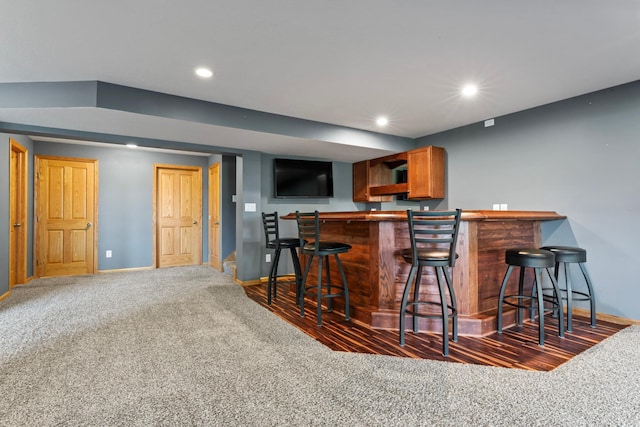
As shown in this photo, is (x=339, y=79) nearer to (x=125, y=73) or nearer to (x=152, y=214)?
(x=125, y=73)

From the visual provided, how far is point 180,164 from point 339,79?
170 inches

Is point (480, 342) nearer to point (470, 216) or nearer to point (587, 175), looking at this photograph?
point (470, 216)

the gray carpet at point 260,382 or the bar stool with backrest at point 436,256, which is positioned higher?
the bar stool with backrest at point 436,256

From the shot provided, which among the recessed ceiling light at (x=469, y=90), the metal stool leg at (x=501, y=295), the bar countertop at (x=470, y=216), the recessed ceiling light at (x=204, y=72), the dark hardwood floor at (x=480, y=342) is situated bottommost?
the dark hardwood floor at (x=480, y=342)

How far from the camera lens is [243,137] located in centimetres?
392

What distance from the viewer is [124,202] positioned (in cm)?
566

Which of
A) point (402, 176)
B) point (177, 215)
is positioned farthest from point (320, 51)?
point (177, 215)

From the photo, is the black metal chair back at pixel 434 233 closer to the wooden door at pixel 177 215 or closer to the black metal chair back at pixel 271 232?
the black metal chair back at pixel 271 232

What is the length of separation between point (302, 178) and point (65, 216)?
3.89 metres

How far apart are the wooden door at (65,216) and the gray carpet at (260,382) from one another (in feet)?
8.41

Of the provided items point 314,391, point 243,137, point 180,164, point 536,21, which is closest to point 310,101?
point 243,137

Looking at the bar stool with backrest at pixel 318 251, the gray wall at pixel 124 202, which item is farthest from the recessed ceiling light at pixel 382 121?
the gray wall at pixel 124 202

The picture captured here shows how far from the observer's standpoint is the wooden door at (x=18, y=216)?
4.30 meters

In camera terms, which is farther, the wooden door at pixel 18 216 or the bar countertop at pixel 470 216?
the wooden door at pixel 18 216
